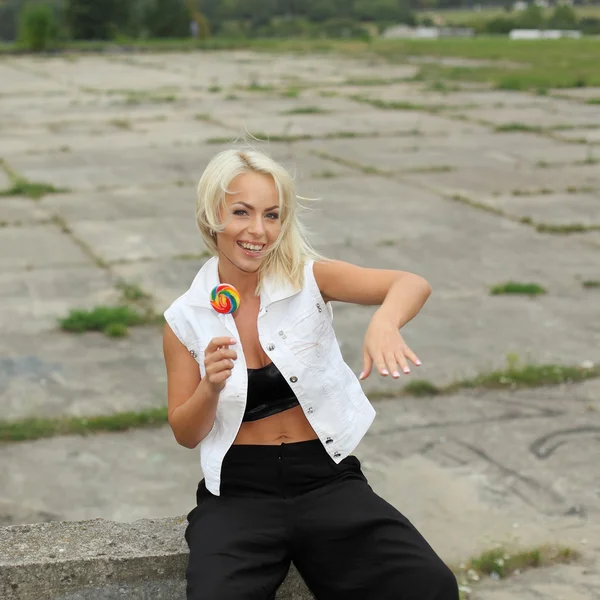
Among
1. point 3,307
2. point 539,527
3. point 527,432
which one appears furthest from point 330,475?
point 3,307

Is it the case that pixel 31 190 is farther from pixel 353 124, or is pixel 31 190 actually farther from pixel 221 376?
pixel 221 376

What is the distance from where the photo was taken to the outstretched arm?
2564 millimetres

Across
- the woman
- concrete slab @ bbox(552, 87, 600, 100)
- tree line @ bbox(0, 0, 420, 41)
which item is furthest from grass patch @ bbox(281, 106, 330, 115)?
tree line @ bbox(0, 0, 420, 41)

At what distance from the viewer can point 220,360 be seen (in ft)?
8.51

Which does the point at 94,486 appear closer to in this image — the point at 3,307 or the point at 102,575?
the point at 102,575

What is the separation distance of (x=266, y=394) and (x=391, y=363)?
45cm

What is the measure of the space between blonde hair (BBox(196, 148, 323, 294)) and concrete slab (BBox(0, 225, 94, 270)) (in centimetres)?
469

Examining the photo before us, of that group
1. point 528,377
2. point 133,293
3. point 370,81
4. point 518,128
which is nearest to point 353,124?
point 518,128

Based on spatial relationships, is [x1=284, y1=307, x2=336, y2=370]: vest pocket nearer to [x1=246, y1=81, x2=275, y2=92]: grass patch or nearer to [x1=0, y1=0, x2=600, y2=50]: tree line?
[x1=246, y1=81, x2=275, y2=92]: grass patch

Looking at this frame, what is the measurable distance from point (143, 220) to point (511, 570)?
5.90 metres

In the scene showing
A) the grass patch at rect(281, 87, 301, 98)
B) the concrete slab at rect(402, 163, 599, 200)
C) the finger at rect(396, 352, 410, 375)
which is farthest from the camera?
the grass patch at rect(281, 87, 301, 98)

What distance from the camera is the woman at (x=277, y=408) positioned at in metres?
2.63

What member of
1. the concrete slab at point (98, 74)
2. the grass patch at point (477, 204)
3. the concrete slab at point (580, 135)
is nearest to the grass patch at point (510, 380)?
the grass patch at point (477, 204)

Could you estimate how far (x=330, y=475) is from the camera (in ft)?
9.30
